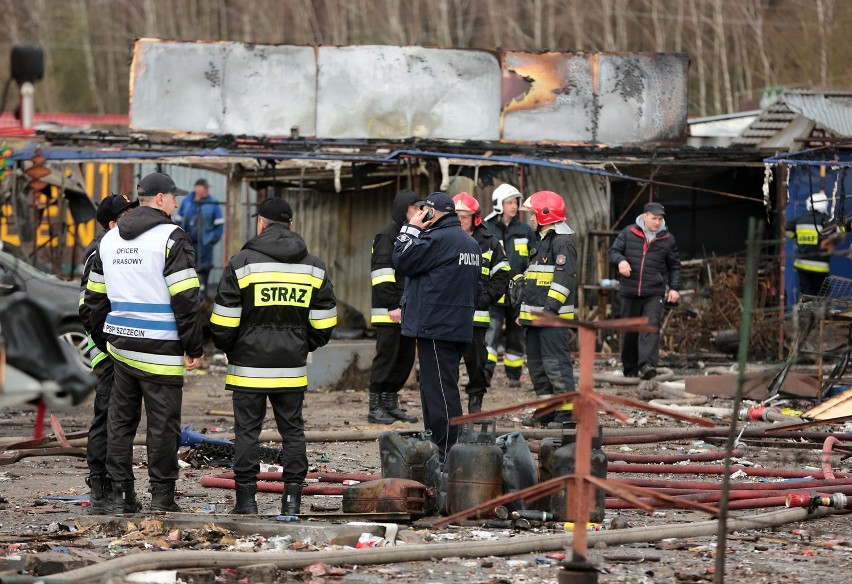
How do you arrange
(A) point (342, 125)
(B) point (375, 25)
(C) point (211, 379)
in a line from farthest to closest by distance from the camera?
(B) point (375, 25) < (A) point (342, 125) < (C) point (211, 379)

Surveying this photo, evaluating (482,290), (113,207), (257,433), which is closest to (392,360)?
(482,290)

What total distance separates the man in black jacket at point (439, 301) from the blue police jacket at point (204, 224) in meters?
13.8

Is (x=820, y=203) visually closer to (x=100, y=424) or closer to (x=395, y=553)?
(x=100, y=424)

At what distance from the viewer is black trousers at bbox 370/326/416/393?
41.6 ft

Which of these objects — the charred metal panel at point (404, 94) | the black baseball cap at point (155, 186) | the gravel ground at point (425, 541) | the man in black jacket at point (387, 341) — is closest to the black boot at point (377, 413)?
the man in black jacket at point (387, 341)

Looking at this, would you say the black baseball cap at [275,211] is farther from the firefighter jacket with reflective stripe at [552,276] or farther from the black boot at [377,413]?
the black boot at [377,413]

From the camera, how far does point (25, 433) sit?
473 inches

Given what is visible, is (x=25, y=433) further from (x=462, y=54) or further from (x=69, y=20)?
(x=69, y=20)

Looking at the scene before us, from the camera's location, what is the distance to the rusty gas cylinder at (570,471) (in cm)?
793

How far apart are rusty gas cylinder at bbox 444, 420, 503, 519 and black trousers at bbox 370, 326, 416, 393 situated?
446 cm

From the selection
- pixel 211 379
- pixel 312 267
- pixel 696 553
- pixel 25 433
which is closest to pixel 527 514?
pixel 696 553

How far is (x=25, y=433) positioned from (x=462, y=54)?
12477mm

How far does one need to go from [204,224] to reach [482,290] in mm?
11663

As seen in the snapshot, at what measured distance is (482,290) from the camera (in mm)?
12867
